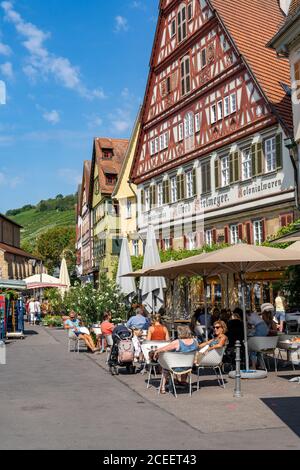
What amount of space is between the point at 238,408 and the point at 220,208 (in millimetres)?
20144

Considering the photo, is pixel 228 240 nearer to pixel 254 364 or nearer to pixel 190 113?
pixel 190 113

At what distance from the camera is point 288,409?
930 centimetres

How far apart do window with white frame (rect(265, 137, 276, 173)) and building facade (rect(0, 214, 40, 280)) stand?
37897 millimetres

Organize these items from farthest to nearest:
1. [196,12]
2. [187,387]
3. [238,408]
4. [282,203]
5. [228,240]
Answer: [196,12] → [228,240] → [282,203] → [187,387] → [238,408]

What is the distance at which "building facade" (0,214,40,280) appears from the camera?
2702 inches

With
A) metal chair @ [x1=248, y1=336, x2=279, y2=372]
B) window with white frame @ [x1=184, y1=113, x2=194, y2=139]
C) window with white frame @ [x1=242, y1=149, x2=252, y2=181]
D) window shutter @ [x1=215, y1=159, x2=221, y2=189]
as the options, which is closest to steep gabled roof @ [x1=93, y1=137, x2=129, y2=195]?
window with white frame @ [x1=184, y1=113, x2=194, y2=139]

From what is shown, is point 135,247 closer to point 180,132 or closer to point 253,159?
point 180,132

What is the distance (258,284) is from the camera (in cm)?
2684

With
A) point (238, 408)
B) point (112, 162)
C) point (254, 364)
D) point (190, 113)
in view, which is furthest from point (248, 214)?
point (112, 162)

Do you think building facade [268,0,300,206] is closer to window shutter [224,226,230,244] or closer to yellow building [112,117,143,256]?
window shutter [224,226,230,244]

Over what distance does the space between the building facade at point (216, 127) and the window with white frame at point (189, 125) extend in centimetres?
5

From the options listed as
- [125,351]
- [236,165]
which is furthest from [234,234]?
[125,351]

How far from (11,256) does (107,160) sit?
73.0 ft

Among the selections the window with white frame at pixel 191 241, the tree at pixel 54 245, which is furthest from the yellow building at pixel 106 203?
the tree at pixel 54 245
